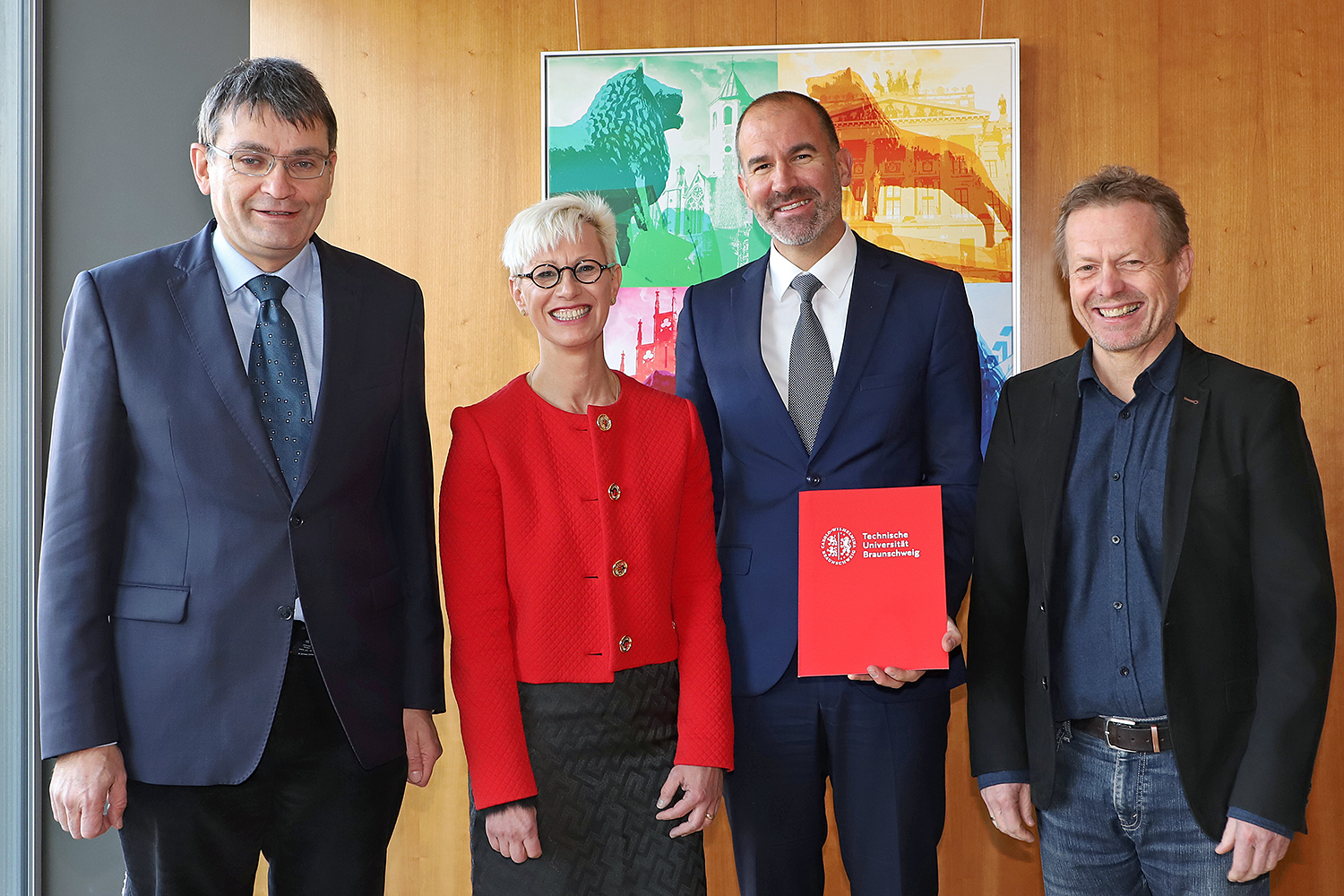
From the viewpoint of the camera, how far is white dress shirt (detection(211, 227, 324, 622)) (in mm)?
1777

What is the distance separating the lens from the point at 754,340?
2.12 meters

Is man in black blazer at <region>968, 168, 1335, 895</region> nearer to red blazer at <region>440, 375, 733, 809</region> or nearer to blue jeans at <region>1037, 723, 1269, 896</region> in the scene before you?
blue jeans at <region>1037, 723, 1269, 896</region>

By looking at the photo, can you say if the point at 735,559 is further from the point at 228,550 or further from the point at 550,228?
the point at 228,550

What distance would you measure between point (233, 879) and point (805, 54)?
9.11 feet

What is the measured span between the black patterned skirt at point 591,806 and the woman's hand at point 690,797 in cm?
2

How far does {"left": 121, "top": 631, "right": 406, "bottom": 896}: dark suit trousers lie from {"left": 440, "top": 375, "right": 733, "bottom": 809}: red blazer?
0.78 feet

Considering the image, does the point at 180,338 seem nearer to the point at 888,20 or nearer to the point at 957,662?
the point at 957,662

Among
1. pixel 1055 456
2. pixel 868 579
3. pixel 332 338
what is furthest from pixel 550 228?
pixel 1055 456

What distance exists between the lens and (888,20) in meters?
3.16

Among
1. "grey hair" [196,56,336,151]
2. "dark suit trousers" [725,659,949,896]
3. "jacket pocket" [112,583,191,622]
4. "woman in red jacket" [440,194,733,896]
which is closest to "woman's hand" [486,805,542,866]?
"woman in red jacket" [440,194,733,896]

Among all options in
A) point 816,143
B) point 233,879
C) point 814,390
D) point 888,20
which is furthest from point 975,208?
point 233,879

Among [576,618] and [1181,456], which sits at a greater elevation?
[1181,456]

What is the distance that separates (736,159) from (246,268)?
1.82 meters

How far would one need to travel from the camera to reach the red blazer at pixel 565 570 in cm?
174
